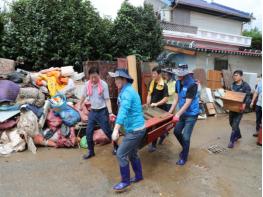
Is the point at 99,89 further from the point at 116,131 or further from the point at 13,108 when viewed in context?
the point at 13,108

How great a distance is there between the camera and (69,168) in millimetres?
4645

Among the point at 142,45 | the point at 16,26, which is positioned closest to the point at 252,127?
the point at 142,45

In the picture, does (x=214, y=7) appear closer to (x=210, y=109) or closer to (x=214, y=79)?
(x=214, y=79)

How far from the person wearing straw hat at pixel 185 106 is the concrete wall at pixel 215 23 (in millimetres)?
16145

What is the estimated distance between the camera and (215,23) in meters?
21.2

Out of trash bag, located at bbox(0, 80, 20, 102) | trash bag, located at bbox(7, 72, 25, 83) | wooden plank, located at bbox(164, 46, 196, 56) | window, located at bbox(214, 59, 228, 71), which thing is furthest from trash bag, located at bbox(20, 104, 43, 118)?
window, located at bbox(214, 59, 228, 71)

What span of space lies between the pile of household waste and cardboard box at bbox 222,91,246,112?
2776 mm

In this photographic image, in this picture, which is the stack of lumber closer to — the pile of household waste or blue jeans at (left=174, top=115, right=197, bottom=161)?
the pile of household waste

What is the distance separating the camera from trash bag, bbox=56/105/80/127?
590cm

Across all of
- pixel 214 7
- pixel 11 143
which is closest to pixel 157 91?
pixel 11 143

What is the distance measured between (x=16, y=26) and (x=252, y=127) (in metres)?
7.87

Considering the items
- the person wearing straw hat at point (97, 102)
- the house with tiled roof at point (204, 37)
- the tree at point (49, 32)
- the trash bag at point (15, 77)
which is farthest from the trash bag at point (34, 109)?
the house with tiled roof at point (204, 37)

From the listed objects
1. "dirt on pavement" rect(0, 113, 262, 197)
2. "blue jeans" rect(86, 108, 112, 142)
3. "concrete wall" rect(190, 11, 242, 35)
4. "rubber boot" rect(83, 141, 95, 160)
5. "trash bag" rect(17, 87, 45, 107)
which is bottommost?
"dirt on pavement" rect(0, 113, 262, 197)

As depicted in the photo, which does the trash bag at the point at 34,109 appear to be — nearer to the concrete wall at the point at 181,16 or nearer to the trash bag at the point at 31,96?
the trash bag at the point at 31,96
